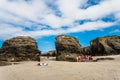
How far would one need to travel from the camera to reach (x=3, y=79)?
15.4 m

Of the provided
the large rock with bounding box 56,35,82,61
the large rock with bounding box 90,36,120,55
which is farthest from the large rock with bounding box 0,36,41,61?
the large rock with bounding box 90,36,120,55

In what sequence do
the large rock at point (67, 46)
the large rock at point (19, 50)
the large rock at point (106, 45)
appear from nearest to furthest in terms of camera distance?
the large rock at point (19, 50), the large rock at point (67, 46), the large rock at point (106, 45)

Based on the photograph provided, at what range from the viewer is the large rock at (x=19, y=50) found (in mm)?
32469

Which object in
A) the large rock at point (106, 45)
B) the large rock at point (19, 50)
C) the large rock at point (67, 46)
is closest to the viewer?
the large rock at point (19, 50)

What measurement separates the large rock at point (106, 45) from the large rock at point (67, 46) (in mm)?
12239

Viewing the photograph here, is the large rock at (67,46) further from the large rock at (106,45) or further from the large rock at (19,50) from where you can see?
the large rock at (106,45)

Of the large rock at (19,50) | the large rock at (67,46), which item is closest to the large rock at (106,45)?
the large rock at (67,46)

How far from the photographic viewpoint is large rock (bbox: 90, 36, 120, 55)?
49531 mm

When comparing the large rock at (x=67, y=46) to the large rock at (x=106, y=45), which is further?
the large rock at (x=106, y=45)

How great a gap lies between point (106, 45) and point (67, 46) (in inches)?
604

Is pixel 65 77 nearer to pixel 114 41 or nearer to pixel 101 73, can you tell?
pixel 101 73

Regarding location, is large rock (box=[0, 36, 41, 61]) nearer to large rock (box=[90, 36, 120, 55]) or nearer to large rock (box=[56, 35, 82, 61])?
large rock (box=[56, 35, 82, 61])

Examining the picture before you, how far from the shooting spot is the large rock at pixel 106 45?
49531 mm

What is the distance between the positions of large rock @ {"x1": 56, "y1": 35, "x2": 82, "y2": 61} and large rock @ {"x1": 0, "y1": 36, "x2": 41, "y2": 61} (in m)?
5.01
